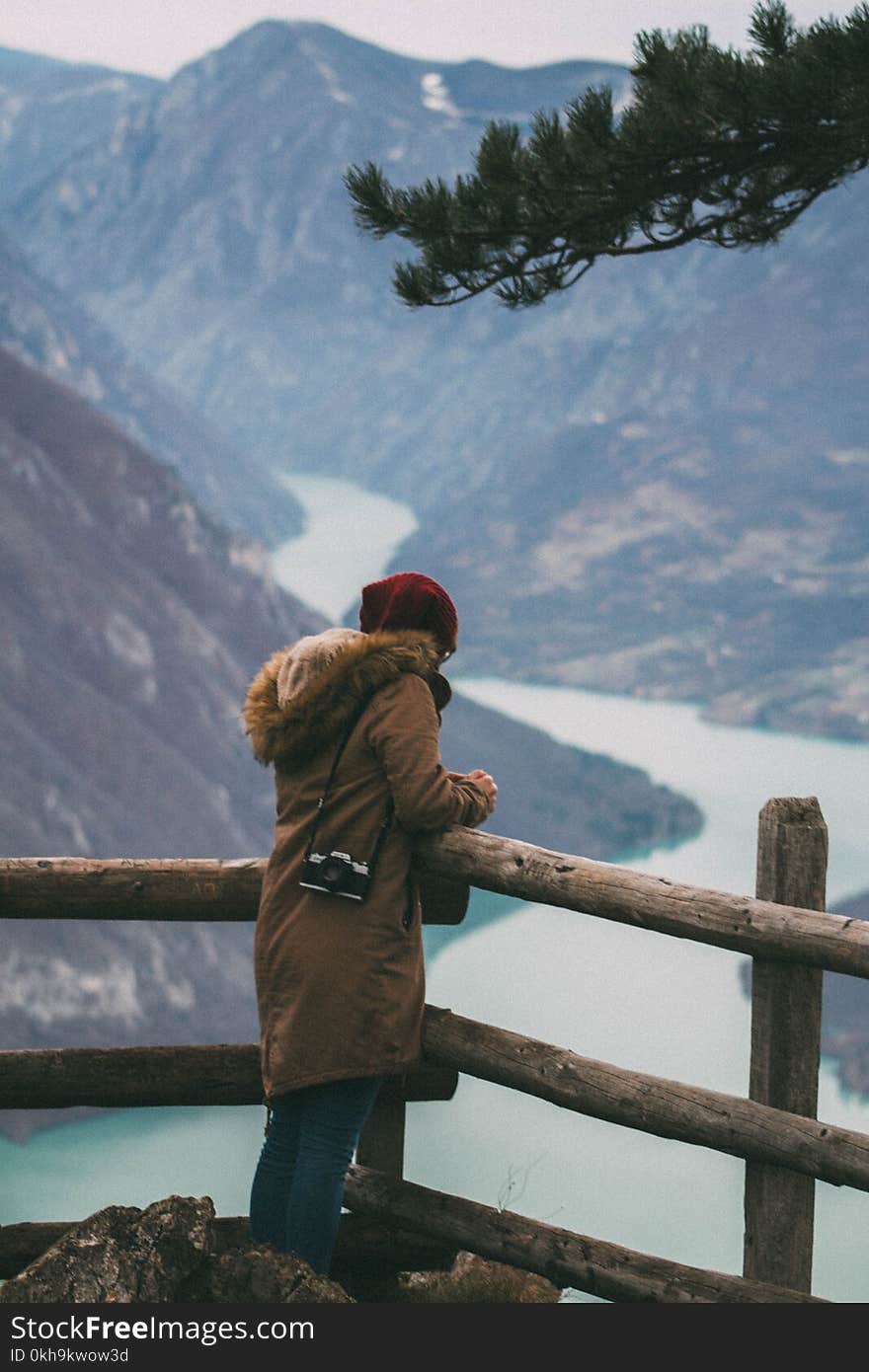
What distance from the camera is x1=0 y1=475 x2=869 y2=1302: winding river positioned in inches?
1591

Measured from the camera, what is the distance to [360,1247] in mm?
3777

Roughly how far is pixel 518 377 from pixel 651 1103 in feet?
574

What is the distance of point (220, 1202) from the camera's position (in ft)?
131

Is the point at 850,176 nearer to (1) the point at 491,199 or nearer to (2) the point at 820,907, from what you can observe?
(1) the point at 491,199

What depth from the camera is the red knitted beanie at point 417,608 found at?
11.1 feet

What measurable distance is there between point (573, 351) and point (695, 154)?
174250mm

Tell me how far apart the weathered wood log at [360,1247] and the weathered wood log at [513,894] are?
752 millimetres

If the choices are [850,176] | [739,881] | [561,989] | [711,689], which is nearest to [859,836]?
[739,881]

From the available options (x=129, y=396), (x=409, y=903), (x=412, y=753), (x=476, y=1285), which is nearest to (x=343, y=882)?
(x=409, y=903)

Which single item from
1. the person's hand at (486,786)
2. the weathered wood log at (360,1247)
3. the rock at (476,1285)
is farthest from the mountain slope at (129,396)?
the person's hand at (486,786)

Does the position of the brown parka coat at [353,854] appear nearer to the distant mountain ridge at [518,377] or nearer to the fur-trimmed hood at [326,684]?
the fur-trimmed hood at [326,684]

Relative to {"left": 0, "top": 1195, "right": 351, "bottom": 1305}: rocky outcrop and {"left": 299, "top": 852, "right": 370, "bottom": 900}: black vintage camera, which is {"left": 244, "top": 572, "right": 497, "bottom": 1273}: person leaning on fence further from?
{"left": 0, "top": 1195, "right": 351, "bottom": 1305}: rocky outcrop

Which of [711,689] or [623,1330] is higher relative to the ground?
[711,689]

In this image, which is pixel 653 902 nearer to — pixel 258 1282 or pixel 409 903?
pixel 409 903
